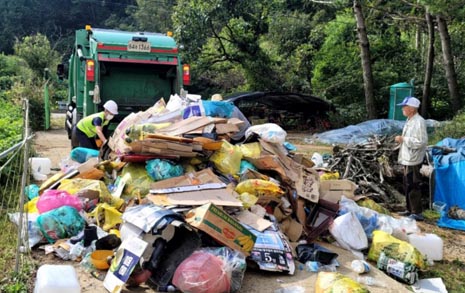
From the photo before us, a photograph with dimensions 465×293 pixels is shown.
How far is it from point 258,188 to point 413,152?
2567 mm

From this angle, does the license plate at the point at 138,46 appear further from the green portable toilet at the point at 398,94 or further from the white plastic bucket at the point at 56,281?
the green portable toilet at the point at 398,94

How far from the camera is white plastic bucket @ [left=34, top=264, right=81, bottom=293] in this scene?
121 inches

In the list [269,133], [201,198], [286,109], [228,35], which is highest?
[228,35]

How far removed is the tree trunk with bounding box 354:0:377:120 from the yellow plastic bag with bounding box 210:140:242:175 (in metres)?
10.8

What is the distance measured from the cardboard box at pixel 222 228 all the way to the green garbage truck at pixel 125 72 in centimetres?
538

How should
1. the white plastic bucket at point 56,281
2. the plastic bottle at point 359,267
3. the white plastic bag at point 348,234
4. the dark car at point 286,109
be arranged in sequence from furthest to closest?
the dark car at point 286,109
the white plastic bag at point 348,234
the plastic bottle at point 359,267
the white plastic bucket at point 56,281

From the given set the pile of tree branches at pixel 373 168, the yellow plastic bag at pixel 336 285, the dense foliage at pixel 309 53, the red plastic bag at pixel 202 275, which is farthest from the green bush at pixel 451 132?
the red plastic bag at pixel 202 275

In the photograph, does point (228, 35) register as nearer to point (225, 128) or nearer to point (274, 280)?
point (225, 128)

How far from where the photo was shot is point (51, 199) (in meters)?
4.67

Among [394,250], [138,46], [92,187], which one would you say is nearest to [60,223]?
[92,187]

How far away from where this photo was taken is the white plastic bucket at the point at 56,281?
10.1 ft

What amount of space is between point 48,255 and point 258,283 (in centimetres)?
176

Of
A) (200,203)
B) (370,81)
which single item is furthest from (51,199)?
(370,81)

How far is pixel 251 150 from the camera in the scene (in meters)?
5.59
